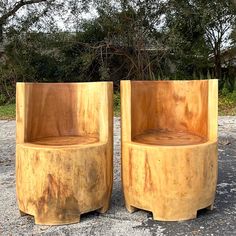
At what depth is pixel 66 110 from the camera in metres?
2.74

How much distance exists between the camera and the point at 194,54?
1016 centimetres

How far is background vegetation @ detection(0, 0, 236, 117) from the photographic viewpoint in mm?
9078

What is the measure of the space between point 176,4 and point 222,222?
7768 millimetres

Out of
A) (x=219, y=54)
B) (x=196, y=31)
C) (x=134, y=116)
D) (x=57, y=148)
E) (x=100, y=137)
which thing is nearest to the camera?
(x=57, y=148)

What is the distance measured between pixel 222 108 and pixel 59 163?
6756 millimetres

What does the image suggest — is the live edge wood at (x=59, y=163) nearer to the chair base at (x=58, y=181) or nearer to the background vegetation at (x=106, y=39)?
the chair base at (x=58, y=181)

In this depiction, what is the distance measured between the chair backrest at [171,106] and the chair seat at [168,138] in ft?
0.19

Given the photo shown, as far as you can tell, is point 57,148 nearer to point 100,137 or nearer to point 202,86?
point 100,137

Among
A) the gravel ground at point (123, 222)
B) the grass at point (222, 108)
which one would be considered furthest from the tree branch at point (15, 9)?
the gravel ground at point (123, 222)

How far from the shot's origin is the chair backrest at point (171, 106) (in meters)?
2.39

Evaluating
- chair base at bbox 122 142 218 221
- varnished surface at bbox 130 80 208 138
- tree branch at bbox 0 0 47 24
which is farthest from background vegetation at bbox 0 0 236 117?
chair base at bbox 122 142 218 221

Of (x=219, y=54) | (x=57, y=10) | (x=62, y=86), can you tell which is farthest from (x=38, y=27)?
(x=62, y=86)

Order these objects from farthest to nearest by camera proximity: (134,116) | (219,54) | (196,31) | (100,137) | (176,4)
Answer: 1. (219,54)
2. (196,31)
3. (176,4)
4. (134,116)
5. (100,137)

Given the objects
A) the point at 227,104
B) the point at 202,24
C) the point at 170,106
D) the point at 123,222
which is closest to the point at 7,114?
the point at 227,104
